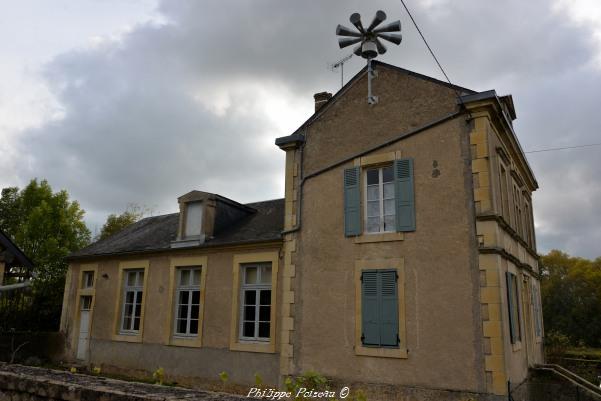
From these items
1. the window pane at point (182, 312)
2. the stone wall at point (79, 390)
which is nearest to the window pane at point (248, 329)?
the window pane at point (182, 312)

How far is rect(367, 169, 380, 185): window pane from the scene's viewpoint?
32.9 feet

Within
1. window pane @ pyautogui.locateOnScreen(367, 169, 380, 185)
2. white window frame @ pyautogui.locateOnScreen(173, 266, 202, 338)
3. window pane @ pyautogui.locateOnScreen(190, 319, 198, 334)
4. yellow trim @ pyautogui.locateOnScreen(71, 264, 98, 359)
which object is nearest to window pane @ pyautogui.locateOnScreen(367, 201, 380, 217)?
window pane @ pyautogui.locateOnScreen(367, 169, 380, 185)

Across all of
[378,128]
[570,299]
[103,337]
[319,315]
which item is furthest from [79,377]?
[570,299]

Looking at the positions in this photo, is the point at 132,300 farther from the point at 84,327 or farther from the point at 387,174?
the point at 387,174

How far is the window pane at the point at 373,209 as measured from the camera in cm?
983

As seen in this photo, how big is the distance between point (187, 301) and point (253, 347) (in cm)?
283

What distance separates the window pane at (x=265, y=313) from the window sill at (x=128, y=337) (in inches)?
166

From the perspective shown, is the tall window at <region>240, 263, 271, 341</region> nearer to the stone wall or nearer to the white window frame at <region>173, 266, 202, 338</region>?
the white window frame at <region>173, 266, 202, 338</region>

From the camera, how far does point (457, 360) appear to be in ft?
27.0

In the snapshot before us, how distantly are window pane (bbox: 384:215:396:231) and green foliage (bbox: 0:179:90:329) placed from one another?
62.4 ft

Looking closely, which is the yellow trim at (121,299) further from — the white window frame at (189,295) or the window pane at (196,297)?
the window pane at (196,297)

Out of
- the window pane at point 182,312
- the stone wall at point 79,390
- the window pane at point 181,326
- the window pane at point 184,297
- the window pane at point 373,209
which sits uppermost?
the window pane at point 373,209

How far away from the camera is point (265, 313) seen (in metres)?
11.4

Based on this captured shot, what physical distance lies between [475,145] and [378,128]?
82.3 inches
